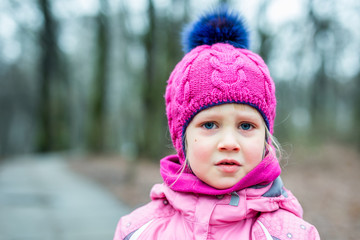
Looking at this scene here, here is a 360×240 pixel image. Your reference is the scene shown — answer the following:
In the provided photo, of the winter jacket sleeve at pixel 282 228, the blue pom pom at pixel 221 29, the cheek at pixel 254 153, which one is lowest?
the winter jacket sleeve at pixel 282 228

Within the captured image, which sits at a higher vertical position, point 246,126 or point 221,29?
point 221,29

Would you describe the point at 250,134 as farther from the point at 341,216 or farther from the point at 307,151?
the point at 307,151

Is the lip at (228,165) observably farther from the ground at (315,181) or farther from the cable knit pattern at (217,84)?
the ground at (315,181)

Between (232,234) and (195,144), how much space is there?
46 cm

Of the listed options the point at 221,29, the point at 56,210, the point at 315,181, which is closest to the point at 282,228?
the point at 221,29

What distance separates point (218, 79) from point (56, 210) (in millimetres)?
5494

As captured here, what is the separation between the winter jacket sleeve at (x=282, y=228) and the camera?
1.55 meters

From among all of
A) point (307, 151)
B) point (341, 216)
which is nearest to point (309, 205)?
point (341, 216)

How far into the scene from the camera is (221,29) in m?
2.00

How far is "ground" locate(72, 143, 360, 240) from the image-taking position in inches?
207

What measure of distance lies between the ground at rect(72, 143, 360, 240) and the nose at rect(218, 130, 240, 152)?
1865mm

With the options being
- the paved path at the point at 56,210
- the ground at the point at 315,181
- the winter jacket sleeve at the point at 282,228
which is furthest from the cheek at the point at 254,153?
the paved path at the point at 56,210

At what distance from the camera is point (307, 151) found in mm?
11906

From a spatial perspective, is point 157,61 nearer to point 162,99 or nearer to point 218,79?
point 162,99
